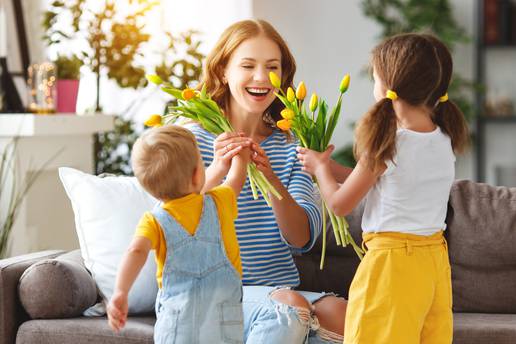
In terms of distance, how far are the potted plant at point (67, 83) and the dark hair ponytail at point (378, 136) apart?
256 cm

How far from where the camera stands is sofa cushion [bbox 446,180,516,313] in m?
2.78

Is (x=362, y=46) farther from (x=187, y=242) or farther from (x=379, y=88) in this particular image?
(x=187, y=242)

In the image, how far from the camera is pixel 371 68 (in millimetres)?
2172

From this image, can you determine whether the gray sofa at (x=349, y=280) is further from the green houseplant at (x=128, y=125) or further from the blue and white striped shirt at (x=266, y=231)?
the green houseplant at (x=128, y=125)

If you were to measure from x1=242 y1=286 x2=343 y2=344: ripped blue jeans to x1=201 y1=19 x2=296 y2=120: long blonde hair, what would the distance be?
612mm

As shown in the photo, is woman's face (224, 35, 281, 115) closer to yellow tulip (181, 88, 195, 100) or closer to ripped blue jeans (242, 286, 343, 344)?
yellow tulip (181, 88, 195, 100)

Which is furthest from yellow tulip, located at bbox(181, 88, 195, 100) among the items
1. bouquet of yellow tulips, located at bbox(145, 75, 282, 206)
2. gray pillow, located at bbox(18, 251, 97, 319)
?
gray pillow, located at bbox(18, 251, 97, 319)

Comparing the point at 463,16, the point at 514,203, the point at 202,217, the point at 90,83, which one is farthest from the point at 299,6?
the point at 202,217

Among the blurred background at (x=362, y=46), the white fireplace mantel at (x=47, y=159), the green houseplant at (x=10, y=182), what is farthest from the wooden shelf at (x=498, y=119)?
the green houseplant at (x=10, y=182)

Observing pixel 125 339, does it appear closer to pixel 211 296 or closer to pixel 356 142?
pixel 211 296

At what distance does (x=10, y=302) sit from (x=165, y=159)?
0.95 meters

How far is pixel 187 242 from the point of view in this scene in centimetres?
192

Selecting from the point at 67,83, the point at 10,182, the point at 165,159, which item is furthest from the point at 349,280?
the point at 67,83

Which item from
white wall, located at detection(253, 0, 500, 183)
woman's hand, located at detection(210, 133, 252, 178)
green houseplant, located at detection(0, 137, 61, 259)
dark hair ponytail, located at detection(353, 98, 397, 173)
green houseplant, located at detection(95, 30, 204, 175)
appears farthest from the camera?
white wall, located at detection(253, 0, 500, 183)
